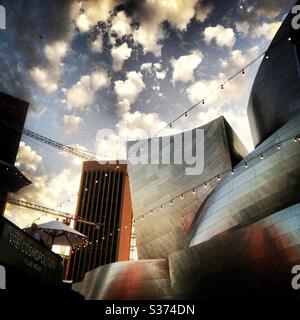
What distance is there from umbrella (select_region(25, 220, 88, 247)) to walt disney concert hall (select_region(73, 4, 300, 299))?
4.51 metres

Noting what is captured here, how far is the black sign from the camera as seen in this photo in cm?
652

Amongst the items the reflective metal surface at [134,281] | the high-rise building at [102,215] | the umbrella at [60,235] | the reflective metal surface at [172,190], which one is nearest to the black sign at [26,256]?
the umbrella at [60,235]

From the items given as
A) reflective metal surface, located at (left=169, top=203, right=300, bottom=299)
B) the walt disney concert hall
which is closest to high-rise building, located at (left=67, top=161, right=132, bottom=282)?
the walt disney concert hall

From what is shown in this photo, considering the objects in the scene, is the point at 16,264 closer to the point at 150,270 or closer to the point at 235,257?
the point at 235,257

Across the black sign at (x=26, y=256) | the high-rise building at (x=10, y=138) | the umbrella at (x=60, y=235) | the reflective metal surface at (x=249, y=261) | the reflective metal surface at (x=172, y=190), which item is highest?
the high-rise building at (x=10, y=138)

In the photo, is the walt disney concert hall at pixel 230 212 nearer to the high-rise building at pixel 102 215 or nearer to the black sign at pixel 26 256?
the black sign at pixel 26 256

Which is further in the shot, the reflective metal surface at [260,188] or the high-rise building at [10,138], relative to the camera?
the high-rise building at [10,138]

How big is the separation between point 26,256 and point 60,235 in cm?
692

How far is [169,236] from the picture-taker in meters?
22.1

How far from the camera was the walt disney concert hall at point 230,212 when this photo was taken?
11.1 m

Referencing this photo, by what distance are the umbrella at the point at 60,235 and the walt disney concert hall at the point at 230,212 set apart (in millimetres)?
4512

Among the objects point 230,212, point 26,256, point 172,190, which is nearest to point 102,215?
point 172,190

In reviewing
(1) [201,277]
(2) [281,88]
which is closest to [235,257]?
(1) [201,277]

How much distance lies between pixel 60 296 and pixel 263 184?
9.58 metres
